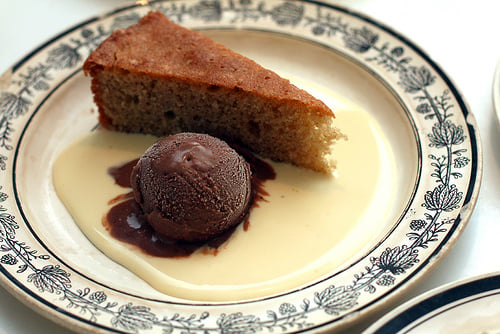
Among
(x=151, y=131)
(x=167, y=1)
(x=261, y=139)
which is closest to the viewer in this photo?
(x=261, y=139)

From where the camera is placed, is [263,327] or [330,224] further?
[330,224]

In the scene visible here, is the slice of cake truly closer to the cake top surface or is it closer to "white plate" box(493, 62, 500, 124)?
the cake top surface

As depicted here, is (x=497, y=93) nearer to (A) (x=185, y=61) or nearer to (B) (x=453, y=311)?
(B) (x=453, y=311)

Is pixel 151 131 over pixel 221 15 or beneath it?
beneath

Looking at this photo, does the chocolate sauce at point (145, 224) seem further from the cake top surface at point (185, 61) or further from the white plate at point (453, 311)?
the white plate at point (453, 311)

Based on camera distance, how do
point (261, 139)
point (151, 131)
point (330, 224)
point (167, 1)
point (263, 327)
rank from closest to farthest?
point (263, 327) < point (330, 224) < point (261, 139) < point (151, 131) < point (167, 1)

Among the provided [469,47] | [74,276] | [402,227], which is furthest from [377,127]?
[74,276]

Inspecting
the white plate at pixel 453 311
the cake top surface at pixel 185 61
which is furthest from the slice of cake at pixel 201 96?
the white plate at pixel 453 311

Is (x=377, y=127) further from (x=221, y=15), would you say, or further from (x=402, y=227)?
(x=221, y=15)
